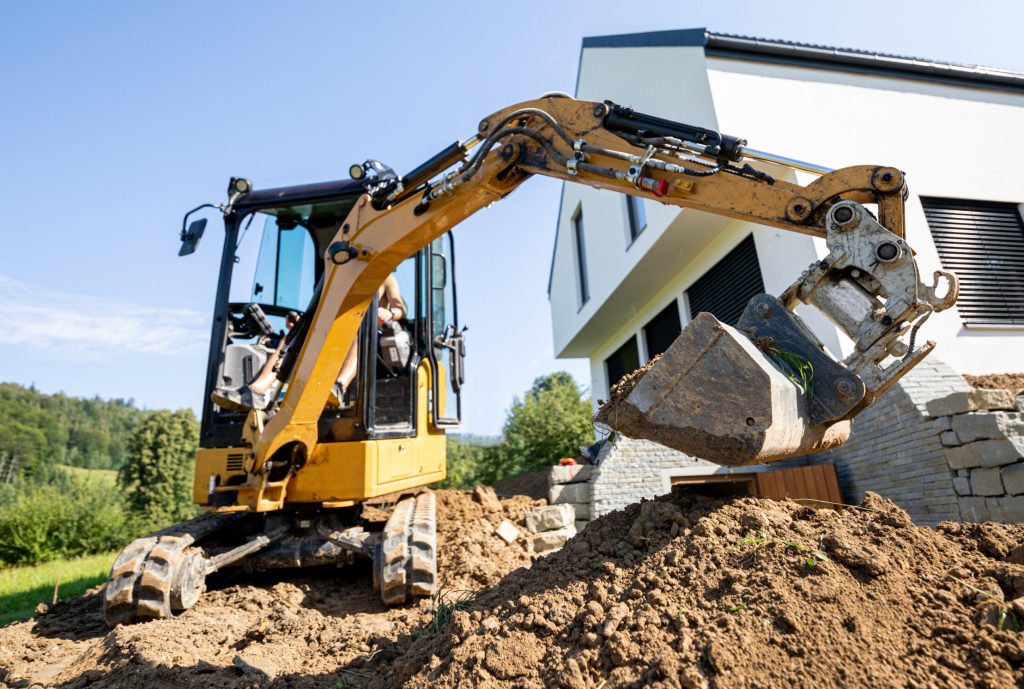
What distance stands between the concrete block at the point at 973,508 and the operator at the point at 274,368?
17.8ft

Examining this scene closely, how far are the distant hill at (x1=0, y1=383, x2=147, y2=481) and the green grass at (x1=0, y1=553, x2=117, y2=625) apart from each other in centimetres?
3034

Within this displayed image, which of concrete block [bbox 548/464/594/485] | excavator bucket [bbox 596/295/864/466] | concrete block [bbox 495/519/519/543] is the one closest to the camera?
excavator bucket [bbox 596/295/864/466]

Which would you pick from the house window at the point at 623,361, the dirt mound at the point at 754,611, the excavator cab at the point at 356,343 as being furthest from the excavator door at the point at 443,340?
the house window at the point at 623,361

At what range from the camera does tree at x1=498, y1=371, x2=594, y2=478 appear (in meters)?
11.9

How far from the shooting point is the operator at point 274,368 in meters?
4.90

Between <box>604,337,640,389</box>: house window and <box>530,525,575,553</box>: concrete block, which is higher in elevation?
<box>604,337,640,389</box>: house window

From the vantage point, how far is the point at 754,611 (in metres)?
1.97

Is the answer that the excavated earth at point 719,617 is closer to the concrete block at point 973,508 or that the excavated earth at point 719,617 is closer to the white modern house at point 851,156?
the concrete block at point 973,508

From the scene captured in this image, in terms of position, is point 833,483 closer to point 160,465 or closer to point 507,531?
point 507,531

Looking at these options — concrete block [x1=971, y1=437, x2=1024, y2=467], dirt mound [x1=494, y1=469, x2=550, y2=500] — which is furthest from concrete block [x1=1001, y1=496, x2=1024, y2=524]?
dirt mound [x1=494, y1=469, x2=550, y2=500]

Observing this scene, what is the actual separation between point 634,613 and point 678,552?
35cm

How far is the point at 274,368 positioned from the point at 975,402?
6275 mm

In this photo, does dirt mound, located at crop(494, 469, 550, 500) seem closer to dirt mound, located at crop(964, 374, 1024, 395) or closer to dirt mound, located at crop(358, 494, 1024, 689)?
dirt mound, located at crop(964, 374, 1024, 395)

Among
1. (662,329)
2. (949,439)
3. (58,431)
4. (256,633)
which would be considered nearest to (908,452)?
(949,439)
